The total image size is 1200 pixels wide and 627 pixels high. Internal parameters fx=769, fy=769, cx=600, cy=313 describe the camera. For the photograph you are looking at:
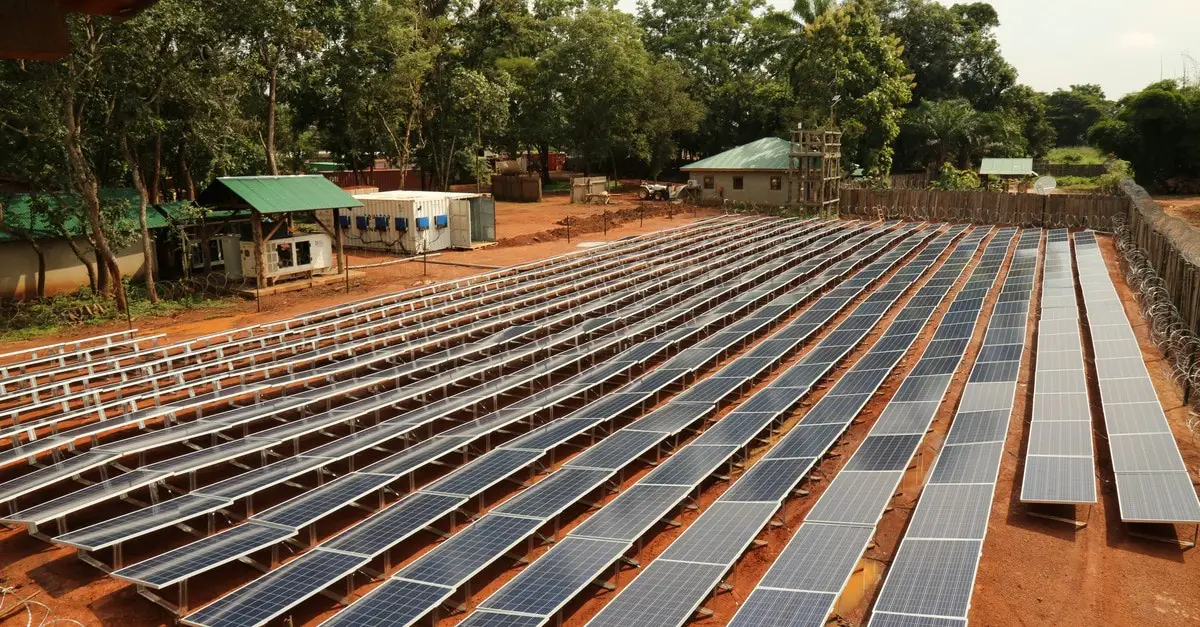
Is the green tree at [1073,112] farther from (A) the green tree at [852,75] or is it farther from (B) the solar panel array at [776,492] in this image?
(B) the solar panel array at [776,492]

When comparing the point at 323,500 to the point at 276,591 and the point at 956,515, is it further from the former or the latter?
the point at 956,515

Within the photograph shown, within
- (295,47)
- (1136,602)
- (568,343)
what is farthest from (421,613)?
(295,47)

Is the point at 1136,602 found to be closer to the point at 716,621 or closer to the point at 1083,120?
the point at 716,621

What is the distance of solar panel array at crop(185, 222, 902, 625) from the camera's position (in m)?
7.87

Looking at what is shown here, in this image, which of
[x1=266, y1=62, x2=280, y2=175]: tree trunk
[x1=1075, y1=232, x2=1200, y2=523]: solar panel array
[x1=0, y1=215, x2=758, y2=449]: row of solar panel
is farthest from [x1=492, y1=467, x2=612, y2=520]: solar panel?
[x1=266, y1=62, x2=280, y2=175]: tree trunk

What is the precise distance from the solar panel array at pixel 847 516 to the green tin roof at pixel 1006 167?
146 ft

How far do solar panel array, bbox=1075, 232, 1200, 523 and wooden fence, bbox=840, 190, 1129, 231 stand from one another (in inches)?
914

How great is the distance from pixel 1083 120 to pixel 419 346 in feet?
346

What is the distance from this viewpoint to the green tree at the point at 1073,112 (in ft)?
315

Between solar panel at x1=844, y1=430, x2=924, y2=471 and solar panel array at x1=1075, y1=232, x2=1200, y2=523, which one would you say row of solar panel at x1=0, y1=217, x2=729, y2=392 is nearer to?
solar panel at x1=844, y1=430, x2=924, y2=471

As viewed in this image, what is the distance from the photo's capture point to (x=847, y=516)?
375 inches

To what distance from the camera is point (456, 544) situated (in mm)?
9156

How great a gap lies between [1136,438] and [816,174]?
3650 centimetres

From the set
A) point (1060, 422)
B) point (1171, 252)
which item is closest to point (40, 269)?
point (1060, 422)
